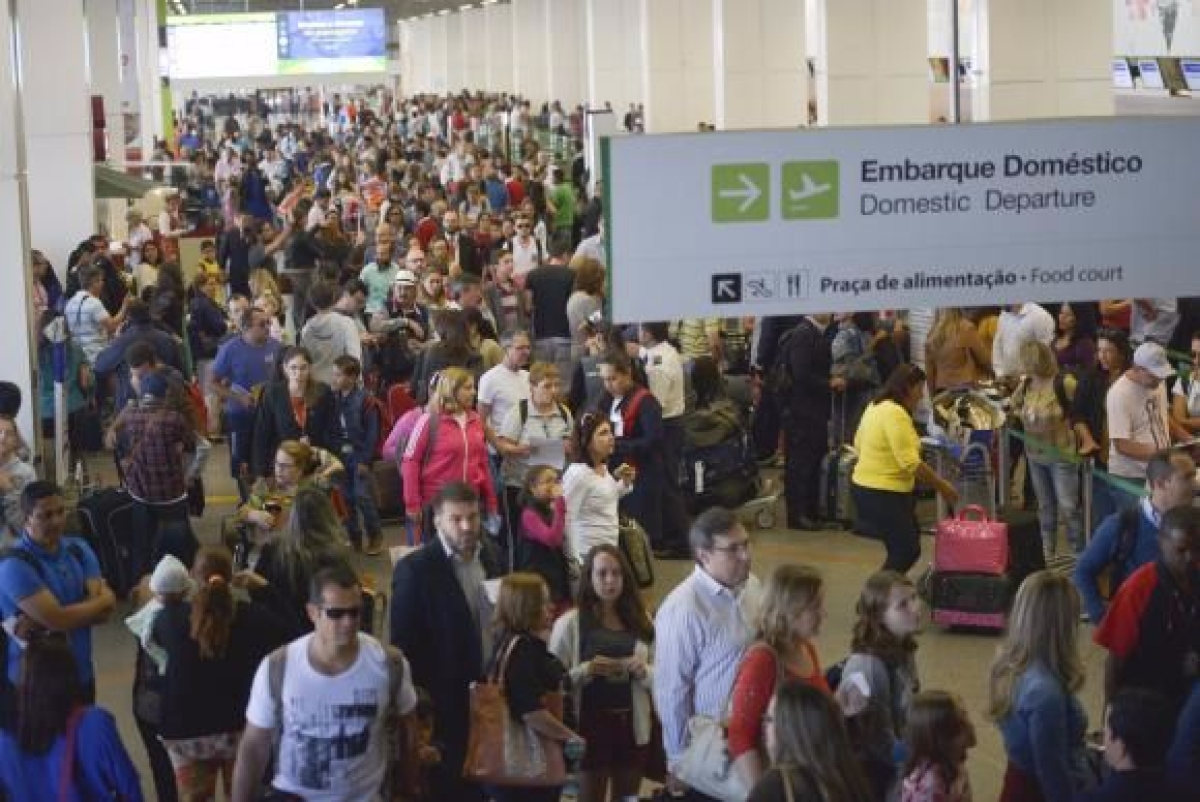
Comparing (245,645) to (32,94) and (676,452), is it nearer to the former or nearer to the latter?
(676,452)

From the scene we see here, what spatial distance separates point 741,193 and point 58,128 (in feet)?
47.2

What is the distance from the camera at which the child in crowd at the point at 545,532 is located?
912cm

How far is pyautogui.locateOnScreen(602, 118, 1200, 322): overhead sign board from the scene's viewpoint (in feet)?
24.9

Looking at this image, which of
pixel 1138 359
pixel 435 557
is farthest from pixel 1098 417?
pixel 435 557

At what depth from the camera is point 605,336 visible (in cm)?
1331

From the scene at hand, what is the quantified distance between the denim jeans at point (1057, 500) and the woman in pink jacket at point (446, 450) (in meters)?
3.40

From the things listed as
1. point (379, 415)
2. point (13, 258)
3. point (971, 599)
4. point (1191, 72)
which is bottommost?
point (971, 599)

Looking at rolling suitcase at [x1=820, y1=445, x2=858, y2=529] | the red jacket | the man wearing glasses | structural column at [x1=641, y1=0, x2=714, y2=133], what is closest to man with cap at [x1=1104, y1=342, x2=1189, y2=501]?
rolling suitcase at [x1=820, y1=445, x2=858, y2=529]

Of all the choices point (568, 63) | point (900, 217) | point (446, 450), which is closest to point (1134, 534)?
point (900, 217)

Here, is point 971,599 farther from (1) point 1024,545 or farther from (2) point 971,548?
(1) point 1024,545

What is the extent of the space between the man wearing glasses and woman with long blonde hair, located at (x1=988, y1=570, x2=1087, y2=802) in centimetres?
82

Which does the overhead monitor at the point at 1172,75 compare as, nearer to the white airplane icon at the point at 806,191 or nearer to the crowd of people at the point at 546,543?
the crowd of people at the point at 546,543

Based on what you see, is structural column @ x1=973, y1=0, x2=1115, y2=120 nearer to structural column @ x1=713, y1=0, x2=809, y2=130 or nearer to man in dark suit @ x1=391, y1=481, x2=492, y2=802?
structural column @ x1=713, y1=0, x2=809, y2=130

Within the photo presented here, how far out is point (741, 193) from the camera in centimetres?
765
